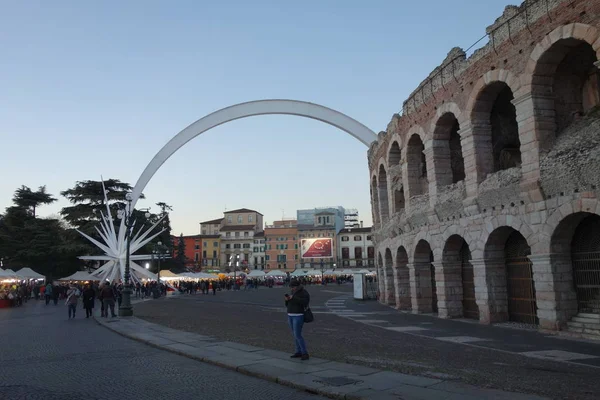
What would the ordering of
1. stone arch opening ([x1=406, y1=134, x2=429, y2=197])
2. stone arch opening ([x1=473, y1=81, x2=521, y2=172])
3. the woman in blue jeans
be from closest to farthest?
the woman in blue jeans → stone arch opening ([x1=473, y1=81, x2=521, y2=172]) → stone arch opening ([x1=406, y1=134, x2=429, y2=197])

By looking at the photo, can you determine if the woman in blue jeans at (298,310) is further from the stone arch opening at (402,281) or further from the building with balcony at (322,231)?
the building with balcony at (322,231)

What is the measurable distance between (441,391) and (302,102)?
54503mm

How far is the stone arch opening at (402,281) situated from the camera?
25.9m

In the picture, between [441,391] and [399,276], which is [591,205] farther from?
[399,276]

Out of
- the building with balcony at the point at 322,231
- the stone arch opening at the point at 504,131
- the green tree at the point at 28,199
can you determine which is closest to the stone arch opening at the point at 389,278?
the stone arch opening at the point at 504,131

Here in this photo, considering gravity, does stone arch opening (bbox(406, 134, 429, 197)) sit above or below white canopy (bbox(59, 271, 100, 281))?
above

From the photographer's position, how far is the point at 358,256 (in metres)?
113

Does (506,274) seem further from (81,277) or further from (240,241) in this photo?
(240,241)

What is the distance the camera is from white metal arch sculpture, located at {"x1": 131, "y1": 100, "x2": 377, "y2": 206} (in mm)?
56344

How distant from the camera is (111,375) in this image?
362 inches

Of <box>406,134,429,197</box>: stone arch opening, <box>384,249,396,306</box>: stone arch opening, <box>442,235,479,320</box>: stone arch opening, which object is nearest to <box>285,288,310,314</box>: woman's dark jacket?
<box>442,235,479,320</box>: stone arch opening

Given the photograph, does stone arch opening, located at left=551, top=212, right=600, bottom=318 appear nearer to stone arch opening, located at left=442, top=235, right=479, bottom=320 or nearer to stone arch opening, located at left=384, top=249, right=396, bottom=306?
stone arch opening, located at left=442, top=235, right=479, bottom=320

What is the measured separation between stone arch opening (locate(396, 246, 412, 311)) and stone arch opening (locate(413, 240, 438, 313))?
7.43 ft

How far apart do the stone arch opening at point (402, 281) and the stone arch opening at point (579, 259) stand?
11.7m
